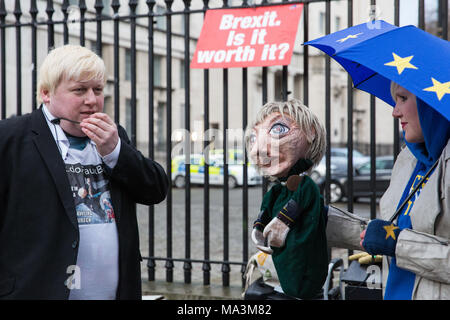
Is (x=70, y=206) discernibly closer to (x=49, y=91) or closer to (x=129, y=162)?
(x=129, y=162)

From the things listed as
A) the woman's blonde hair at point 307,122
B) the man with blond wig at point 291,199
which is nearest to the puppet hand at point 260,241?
the man with blond wig at point 291,199

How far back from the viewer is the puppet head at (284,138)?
8.22 ft

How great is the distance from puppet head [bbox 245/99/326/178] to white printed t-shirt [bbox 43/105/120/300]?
68cm

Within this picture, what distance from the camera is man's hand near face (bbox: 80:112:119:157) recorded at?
2273 millimetres

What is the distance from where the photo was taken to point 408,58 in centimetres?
202

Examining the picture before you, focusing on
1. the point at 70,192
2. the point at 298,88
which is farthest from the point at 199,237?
the point at 298,88

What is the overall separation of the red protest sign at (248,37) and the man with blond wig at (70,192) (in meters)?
1.92

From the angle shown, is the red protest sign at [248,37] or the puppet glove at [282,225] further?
the red protest sign at [248,37]

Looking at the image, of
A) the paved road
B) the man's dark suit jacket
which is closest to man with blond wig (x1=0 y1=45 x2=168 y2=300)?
the man's dark suit jacket

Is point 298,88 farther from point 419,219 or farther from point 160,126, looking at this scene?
point 419,219

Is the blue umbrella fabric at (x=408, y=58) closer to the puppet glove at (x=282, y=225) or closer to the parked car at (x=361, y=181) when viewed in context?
the puppet glove at (x=282, y=225)

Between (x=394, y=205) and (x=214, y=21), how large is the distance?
262cm
